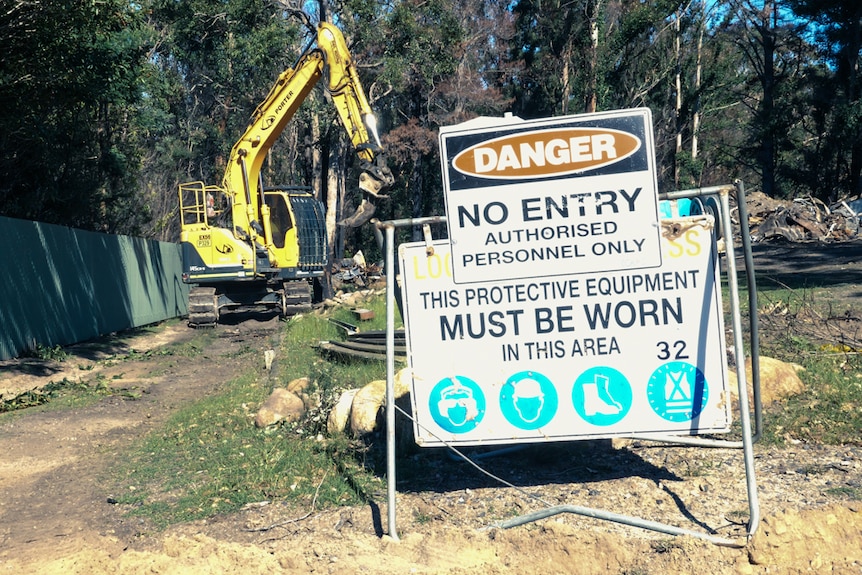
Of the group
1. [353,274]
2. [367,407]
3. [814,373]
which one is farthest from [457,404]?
[353,274]

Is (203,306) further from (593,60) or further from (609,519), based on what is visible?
(593,60)

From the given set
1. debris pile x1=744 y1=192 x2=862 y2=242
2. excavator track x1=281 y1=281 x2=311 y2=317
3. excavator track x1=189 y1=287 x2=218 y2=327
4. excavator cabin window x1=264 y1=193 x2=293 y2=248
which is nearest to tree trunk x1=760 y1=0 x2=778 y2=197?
debris pile x1=744 y1=192 x2=862 y2=242

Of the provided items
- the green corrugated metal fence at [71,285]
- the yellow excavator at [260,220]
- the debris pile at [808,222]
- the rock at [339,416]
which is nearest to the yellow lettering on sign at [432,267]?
the rock at [339,416]

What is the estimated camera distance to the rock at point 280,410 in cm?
874

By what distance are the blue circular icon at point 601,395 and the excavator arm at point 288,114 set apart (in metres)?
14.5

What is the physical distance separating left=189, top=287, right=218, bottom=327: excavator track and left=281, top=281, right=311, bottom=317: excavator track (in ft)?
5.44

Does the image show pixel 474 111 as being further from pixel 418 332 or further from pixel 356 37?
pixel 418 332

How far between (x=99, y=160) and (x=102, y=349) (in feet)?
26.4

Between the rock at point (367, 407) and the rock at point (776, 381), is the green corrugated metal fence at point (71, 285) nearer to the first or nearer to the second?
the rock at point (367, 407)

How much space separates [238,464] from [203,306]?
49.4 ft

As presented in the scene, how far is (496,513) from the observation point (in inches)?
228

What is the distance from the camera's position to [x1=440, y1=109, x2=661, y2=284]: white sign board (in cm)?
545

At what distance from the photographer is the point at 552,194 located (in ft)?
18.1

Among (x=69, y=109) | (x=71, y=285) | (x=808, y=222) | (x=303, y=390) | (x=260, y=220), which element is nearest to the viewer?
(x=303, y=390)
